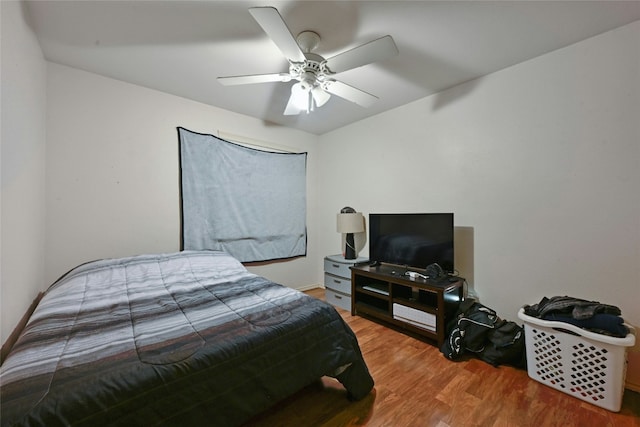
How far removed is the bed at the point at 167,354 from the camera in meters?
0.79

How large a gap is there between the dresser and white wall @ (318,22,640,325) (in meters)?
0.99

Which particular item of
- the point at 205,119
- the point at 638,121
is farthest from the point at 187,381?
the point at 638,121

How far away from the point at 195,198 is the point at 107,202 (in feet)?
2.44

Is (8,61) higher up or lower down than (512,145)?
higher up

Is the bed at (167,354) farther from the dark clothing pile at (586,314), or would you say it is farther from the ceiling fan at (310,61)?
the ceiling fan at (310,61)

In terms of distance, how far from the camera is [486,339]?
1959 millimetres

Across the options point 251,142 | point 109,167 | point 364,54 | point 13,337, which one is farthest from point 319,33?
point 13,337

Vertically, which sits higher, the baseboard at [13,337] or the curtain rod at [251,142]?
the curtain rod at [251,142]

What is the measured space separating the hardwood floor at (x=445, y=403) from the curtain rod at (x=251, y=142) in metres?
2.71

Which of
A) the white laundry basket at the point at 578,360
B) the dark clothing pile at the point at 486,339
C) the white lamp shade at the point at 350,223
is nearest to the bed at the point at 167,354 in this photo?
the dark clothing pile at the point at 486,339

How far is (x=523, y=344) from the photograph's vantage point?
1852 millimetres

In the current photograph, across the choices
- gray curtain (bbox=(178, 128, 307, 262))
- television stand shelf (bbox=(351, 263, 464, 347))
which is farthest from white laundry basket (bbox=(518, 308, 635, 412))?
gray curtain (bbox=(178, 128, 307, 262))

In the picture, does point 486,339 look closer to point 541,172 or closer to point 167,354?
point 541,172

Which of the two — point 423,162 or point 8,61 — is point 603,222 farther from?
point 8,61
